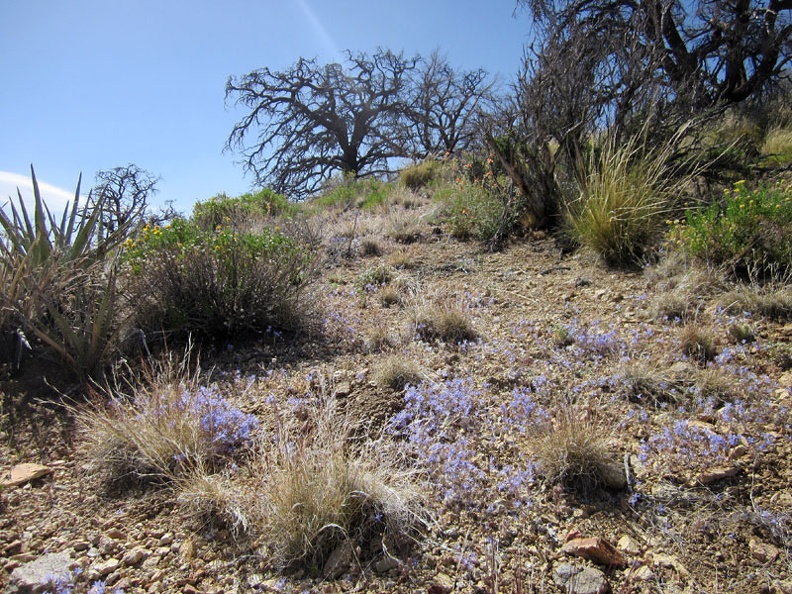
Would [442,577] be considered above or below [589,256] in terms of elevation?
below

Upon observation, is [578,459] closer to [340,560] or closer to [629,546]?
[629,546]

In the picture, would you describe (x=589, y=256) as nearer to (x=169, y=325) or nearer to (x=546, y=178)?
(x=546, y=178)

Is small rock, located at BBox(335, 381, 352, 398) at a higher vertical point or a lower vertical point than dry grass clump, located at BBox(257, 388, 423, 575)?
higher

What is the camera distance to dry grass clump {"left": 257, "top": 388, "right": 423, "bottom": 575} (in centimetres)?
166

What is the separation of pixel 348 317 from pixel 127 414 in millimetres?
1800

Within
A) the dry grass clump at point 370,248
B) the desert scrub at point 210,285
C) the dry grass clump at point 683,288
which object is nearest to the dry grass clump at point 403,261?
the dry grass clump at point 370,248

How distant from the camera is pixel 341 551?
5.49 ft

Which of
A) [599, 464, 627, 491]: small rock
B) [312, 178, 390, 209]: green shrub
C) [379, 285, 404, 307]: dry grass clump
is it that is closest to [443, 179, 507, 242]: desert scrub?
[379, 285, 404, 307]: dry grass clump

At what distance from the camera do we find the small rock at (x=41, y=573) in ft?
5.06

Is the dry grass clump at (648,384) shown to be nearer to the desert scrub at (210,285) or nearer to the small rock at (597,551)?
the small rock at (597,551)

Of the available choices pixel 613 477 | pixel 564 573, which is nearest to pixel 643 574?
pixel 564 573

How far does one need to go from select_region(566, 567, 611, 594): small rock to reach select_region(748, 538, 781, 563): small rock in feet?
1.67

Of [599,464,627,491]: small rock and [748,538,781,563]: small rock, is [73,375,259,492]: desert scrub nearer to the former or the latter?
[599,464,627,491]: small rock

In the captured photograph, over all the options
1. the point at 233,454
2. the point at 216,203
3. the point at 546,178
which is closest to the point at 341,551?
the point at 233,454
